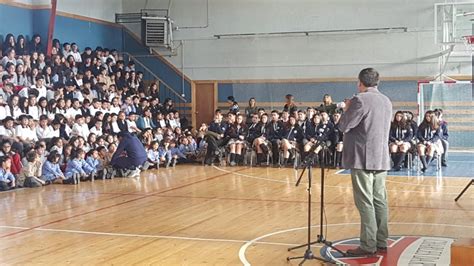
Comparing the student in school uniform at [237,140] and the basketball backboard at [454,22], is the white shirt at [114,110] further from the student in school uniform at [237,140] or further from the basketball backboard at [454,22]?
the basketball backboard at [454,22]

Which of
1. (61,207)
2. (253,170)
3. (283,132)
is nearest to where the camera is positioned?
(61,207)

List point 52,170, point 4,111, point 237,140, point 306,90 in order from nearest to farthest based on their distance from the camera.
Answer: point 52,170 < point 4,111 < point 237,140 < point 306,90

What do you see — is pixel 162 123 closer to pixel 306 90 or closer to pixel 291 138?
pixel 291 138

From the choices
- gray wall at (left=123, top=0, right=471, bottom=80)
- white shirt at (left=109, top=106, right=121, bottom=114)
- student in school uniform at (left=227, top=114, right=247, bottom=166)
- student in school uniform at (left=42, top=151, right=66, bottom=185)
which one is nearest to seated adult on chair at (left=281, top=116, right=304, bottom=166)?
student in school uniform at (left=227, top=114, right=247, bottom=166)

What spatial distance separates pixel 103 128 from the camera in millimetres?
14336

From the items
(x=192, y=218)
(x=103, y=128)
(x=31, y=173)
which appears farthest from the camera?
(x=103, y=128)

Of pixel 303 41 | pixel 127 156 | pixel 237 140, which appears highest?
pixel 303 41

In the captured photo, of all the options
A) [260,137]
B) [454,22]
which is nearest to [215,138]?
[260,137]

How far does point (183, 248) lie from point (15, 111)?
7934mm

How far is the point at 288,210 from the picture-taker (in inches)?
338

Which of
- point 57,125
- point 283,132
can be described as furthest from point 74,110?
point 283,132

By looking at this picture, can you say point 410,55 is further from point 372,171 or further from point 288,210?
point 372,171

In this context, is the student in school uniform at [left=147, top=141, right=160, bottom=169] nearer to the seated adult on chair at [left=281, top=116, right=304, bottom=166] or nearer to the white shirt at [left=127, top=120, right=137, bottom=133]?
the white shirt at [left=127, top=120, right=137, bottom=133]

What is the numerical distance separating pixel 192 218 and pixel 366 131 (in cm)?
316
